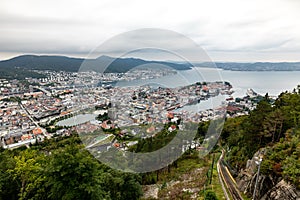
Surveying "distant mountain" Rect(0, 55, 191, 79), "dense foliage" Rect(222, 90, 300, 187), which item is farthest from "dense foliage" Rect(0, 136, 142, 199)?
"dense foliage" Rect(222, 90, 300, 187)

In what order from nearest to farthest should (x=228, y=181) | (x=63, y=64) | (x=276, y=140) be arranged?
(x=228, y=181) < (x=276, y=140) < (x=63, y=64)

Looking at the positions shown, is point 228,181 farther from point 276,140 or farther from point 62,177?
point 62,177

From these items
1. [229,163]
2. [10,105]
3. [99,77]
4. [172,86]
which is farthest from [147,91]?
[10,105]

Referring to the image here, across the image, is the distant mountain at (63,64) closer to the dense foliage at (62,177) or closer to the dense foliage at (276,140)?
the dense foliage at (62,177)

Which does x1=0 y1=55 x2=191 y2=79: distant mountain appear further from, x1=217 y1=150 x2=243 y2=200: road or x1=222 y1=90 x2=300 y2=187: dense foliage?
x1=217 y1=150 x2=243 y2=200: road

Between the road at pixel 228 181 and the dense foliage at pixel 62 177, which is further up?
the dense foliage at pixel 62 177

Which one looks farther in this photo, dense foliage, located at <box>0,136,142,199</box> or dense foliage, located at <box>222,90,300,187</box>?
dense foliage, located at <box>222,90,300,187</box>

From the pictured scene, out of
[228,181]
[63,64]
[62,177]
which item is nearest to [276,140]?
[228,181]

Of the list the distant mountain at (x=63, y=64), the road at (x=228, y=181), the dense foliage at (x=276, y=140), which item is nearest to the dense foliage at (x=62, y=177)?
the distant mountain at (x=63, y=64)

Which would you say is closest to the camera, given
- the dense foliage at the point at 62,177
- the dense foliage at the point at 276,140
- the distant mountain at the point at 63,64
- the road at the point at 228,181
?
the distant mountain at the point at 63,64
